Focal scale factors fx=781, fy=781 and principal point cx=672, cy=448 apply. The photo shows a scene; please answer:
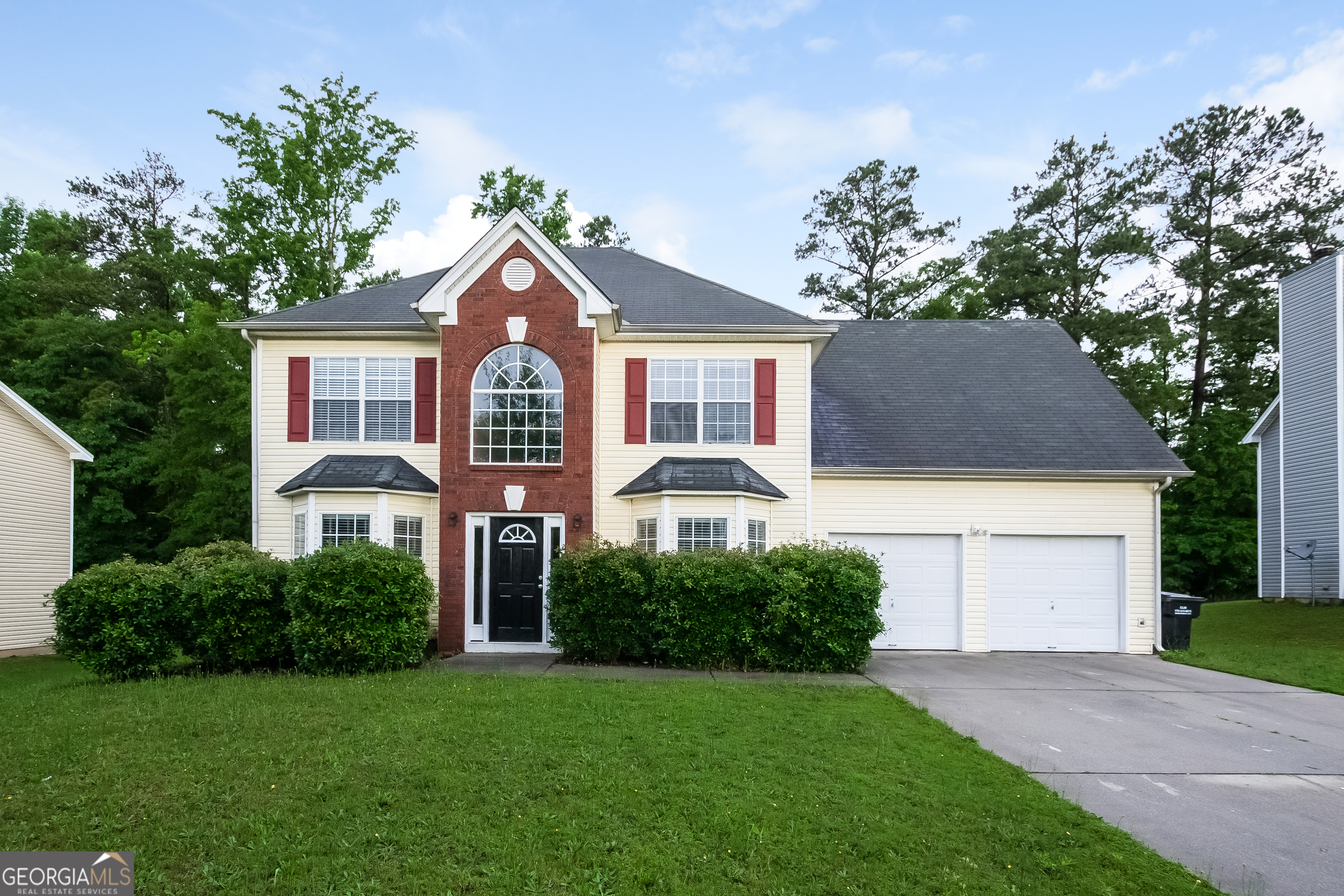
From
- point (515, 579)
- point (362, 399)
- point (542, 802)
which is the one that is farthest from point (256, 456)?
point (542, 802)

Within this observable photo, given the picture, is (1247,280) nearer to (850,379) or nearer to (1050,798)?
(850,379)

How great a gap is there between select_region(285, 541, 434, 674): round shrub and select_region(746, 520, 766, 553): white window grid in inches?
226

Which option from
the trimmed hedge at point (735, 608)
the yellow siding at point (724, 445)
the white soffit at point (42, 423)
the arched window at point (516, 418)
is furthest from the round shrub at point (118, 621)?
the white soffit at point (42, 423)

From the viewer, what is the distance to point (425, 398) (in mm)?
14422

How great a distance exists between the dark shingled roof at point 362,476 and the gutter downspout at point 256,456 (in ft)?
1.42

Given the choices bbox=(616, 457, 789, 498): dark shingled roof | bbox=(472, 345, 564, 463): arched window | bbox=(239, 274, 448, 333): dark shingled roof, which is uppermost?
bbox=(239, 274, 448, 333): dark shingled roof

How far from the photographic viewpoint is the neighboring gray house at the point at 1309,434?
62.2 feet

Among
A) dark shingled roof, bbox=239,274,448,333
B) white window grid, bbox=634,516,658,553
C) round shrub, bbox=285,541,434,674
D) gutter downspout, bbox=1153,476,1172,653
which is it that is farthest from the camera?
gutter downspout, bbox=1153,476,1172,653

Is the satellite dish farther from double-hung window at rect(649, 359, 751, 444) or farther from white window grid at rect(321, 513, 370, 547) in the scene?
white window grid at rect(321, 513, 370, 547)

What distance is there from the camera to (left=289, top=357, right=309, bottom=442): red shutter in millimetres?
14359

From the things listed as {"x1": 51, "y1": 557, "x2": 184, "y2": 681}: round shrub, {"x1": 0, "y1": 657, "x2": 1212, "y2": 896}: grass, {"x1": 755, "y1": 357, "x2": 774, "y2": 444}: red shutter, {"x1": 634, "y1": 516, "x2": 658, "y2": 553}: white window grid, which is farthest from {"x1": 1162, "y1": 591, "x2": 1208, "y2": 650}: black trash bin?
{"x1": 51, "y1": 557, "x2": 184, "y2": 681}: round shrub

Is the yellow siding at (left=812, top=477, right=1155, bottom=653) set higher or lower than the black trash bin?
higher

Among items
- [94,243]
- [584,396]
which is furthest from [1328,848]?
[94,243]

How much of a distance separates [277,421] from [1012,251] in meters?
30.2
